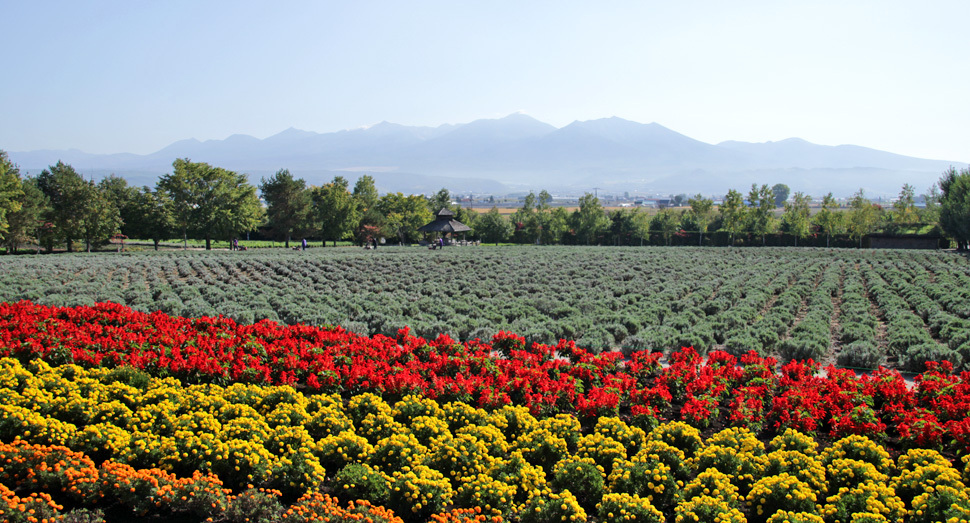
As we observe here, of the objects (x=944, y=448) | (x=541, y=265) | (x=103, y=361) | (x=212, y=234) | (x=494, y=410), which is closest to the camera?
(x=944, y=448)

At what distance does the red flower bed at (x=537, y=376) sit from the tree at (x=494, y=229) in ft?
200

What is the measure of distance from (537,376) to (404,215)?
6807cm

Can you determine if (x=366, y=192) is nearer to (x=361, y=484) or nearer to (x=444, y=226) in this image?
(x=444, y=226)

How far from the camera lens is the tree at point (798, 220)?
6022 cm

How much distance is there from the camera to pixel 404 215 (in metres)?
76.0

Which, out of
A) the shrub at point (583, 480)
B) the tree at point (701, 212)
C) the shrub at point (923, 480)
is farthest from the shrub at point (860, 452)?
the tree at point (701, 212)

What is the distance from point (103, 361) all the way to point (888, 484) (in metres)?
12.3

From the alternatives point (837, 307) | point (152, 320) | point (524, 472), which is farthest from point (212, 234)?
point (524, 472)

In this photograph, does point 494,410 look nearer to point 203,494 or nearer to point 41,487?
point 203,494

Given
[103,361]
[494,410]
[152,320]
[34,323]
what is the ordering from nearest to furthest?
[494,410] → [103,361] → [34,323] → [152,320]

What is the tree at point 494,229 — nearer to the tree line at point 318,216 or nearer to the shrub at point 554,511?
the tree line at point 318,216

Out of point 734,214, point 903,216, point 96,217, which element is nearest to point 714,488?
point 96,217

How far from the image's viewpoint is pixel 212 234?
171 feet

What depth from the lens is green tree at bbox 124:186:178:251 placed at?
51.8 meters
